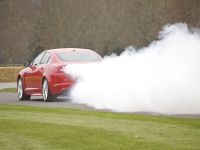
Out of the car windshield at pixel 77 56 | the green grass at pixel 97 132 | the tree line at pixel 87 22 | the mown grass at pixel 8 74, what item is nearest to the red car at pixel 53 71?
the car windshield at pixel 77 56

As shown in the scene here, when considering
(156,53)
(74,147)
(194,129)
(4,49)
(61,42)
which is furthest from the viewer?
(4,49)

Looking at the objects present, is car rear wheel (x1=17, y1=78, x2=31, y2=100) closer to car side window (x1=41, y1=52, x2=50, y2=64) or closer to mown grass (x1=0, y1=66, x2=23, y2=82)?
car side window (x1=41, y1=52, x2=50, y2=64)

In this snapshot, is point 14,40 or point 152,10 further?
point 14,40

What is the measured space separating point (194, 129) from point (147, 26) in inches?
1644

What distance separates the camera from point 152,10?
53656mm

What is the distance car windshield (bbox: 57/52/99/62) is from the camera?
Answer: 74.0 ft

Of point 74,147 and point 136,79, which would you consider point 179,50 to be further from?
point 74,147

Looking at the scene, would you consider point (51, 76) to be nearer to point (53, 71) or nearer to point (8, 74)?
point (53, 71)

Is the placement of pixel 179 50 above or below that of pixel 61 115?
above

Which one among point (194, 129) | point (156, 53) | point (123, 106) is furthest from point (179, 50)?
point (194, 129)

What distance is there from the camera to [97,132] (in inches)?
491

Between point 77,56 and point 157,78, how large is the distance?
20.7ft

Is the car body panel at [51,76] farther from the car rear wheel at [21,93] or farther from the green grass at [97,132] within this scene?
the green grass at [97,132]

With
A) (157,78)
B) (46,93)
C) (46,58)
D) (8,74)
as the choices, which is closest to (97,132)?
(157,78)
